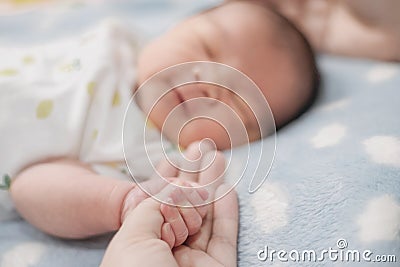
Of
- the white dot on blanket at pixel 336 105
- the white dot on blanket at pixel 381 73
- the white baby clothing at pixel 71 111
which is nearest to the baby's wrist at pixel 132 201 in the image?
the white baby clothing at pixel 71 111

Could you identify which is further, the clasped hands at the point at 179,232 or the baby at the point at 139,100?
the baby at the point at 139,100

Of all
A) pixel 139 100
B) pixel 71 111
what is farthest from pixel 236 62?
pixel 71 111

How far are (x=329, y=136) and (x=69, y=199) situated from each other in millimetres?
378

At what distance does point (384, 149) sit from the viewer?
2.58 feet

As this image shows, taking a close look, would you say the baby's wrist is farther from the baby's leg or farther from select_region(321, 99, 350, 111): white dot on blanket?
select_region(321, 99, 350, 111): white dot on blanket

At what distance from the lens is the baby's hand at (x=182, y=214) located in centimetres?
69

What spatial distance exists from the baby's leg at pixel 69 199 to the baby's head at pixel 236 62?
0.17m

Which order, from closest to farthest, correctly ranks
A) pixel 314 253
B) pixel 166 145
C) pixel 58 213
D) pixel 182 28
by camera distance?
pixel 314 253 → pixel 58 213 → pixel 166 145 → pixel 182 28

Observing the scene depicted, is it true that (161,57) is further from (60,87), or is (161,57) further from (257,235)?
(257,235)

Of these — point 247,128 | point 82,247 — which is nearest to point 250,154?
point 247,128

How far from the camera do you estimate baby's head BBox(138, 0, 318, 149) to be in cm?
90

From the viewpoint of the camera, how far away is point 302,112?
3.29ft

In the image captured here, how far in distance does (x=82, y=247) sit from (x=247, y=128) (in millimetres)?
296

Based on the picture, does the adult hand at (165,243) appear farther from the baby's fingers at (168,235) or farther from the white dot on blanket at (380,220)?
the white dot on blanket at (380,220)
